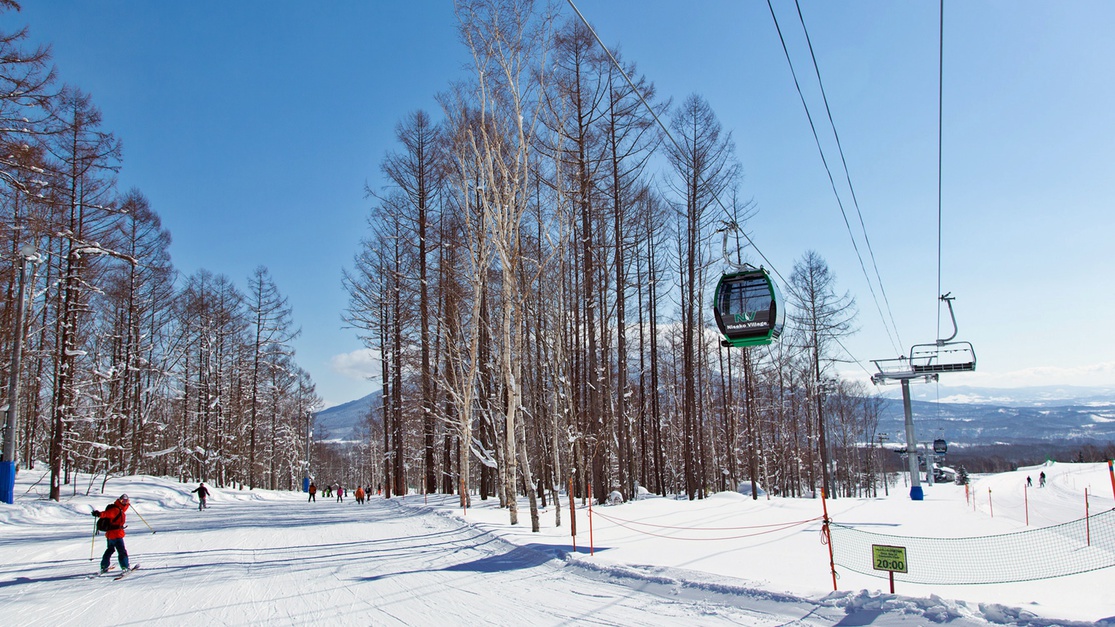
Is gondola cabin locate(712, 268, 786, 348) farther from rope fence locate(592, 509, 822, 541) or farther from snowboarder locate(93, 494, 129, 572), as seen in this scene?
snowboarder locate(93, 494, 129, 572)

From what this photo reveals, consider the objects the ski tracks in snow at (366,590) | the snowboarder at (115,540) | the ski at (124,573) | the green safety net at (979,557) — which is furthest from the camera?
the snowboarder at (115,540)

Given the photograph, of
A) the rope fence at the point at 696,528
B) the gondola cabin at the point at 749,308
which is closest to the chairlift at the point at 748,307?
the gondola cabin at the point at 749,308

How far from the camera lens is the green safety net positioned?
881 centimetres

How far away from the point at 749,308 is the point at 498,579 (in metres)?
7.17

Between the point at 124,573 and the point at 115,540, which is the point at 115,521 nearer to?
the point at 115,540

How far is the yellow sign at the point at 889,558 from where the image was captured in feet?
23.1

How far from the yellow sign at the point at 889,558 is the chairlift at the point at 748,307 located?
5.69 m

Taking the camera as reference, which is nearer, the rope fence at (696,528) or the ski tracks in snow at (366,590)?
the ski tracks in snow at (366,590)

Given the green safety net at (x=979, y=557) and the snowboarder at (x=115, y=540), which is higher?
the snowboarder at (x=115, y=540)

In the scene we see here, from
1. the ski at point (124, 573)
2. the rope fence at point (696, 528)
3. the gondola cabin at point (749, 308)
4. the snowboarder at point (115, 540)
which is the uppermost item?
the gondola cabin at point (749, 308)

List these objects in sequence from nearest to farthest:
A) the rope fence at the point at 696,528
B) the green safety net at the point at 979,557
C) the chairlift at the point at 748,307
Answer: the green safety net at the point at 979,557
the chairlift at the point at 748,307
the rope fence at the point at 696,528

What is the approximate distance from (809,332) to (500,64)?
981 inches

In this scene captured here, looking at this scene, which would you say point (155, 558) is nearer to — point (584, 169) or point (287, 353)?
point (584, 169)

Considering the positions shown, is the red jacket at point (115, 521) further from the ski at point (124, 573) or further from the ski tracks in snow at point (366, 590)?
the ski tracks in snow at point (366, 590)
